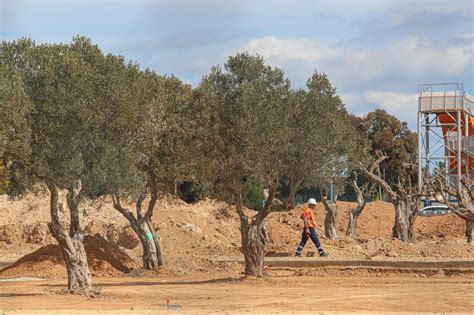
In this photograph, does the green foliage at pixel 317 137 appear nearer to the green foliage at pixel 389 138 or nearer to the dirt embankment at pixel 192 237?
the dirt embankment at pixel 192 237

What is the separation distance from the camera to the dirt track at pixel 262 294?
69.7 feet

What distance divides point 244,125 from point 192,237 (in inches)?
906

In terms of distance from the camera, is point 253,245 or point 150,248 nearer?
point 253,245

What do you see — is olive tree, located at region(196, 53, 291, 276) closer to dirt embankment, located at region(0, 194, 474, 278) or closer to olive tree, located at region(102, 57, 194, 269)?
olive tree, located at region(102, 57, 194, 269)

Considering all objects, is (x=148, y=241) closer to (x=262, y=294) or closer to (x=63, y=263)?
(x=63, y=263)

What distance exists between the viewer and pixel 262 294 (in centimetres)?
2430

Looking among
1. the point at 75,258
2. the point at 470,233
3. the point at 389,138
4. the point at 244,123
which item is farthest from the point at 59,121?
the point at 389,138

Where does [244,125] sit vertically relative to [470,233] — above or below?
above

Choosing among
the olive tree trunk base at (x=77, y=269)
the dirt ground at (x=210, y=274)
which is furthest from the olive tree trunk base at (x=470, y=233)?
the olive tree trunk base at (x=77, y=269)

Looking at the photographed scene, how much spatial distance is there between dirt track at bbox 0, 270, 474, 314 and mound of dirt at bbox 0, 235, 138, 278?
6.32 feet

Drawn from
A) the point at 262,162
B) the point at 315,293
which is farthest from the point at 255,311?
the point at 262,162

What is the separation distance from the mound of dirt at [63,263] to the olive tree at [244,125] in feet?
23.7

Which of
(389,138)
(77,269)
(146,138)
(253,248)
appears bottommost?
(77,269)

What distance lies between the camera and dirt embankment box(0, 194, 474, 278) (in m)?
34.1
